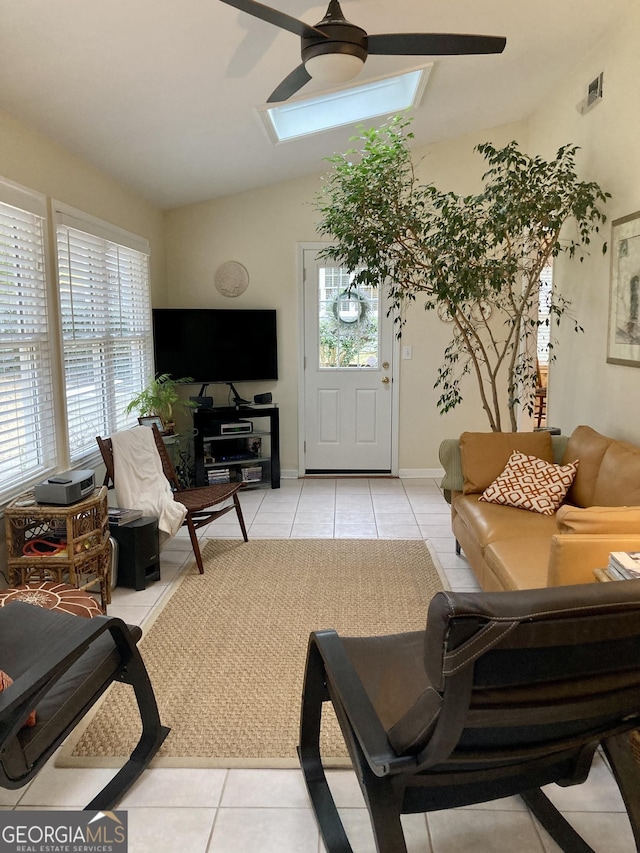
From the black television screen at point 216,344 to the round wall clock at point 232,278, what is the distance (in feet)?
0.76

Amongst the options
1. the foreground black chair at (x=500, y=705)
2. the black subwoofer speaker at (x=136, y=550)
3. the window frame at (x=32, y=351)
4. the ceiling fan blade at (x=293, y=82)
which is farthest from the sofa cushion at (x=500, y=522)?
the window frame at (x=32, y=351)

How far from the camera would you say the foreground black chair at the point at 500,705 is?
112 cm

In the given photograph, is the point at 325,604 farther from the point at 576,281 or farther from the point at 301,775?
the point at 576,281

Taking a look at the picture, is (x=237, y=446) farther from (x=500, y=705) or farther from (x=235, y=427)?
(x=500, y=705)

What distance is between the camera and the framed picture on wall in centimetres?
318

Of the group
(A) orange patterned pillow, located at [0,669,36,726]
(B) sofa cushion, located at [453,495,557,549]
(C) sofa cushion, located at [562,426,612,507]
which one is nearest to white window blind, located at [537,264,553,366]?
(C) sofa cushion, located at [562,426,612,507]

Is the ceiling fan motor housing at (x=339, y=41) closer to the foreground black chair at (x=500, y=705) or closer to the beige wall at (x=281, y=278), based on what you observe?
the foreground black chair at (x=500, y=705)

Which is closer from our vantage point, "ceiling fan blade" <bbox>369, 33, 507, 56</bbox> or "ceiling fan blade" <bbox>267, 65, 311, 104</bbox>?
"ceiling fan blade" <bbox>369, 33, 507, 56</bbox>

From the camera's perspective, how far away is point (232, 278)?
556cm

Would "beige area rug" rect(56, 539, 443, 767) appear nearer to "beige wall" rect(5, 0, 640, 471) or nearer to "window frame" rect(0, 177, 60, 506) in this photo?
"window frame" rect(0, 177, 60, 506)

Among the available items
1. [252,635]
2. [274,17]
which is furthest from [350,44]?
[252,635]

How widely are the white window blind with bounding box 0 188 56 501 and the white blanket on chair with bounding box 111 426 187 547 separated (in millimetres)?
363

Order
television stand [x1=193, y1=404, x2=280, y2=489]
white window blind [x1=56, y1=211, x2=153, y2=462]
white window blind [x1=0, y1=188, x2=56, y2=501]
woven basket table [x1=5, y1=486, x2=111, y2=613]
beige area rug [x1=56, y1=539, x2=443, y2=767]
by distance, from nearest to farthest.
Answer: beige area rug [x1=56, y1=539, x2=443, y2=767]
woven basket table [x1=5, y1=486, x2=111, y2=613]
white window blind [x1=0, y1=188, x2=56, y2=501]
white window blind [x1=56, y1=211, x2=153, y2=462]
television stand [x1=193, y1=404, x2=280, y2=489]

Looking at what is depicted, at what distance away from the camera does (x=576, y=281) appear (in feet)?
13.2
